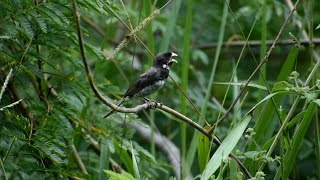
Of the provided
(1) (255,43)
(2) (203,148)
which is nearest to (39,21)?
(2) (203,148)

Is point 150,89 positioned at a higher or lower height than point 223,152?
higher

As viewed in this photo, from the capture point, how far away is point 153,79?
405 centimetres

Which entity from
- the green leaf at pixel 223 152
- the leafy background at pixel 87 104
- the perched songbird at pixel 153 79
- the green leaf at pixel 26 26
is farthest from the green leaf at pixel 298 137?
the green leaf at pixel 26 26

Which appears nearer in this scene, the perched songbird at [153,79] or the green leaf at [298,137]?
the green leaf at [298,137]

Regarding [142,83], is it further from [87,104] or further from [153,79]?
[87,104]

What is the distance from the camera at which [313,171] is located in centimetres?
594

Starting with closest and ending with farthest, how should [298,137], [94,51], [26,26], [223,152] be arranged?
[223,152] → [298,137] → [26,26] → [94,51]

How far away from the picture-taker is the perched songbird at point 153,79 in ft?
13.0

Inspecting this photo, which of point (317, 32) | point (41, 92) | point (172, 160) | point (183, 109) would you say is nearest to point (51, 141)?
point (41, 92)

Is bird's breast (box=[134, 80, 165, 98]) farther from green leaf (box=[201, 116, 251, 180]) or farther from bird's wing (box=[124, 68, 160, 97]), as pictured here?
green leaf (box=[201, 116, 251, 180])

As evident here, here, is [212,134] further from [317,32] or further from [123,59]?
[317,32]

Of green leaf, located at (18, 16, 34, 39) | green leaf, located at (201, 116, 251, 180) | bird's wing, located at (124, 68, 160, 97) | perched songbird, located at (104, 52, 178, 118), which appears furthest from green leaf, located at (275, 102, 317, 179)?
green leaf, located at (18, 16, 34, 39)

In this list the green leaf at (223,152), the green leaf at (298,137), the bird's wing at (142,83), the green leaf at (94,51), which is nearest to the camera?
the green leaf at (223,152)

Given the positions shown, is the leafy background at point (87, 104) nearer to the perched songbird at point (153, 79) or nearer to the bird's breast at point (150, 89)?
the perched songbird at point (153, 79)
